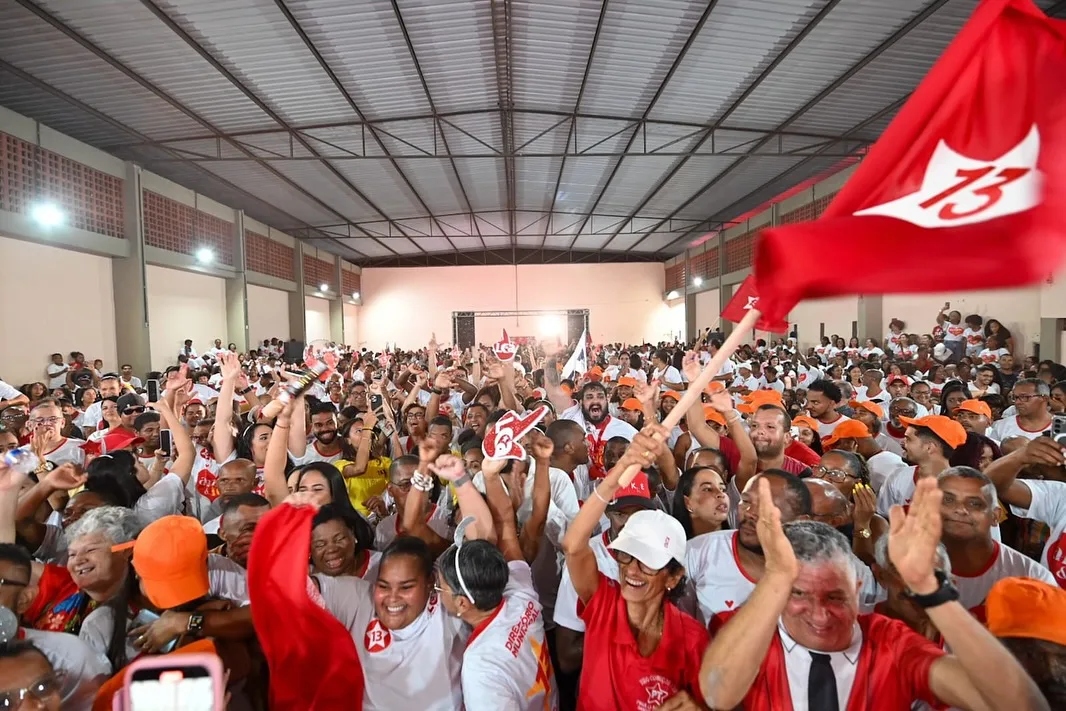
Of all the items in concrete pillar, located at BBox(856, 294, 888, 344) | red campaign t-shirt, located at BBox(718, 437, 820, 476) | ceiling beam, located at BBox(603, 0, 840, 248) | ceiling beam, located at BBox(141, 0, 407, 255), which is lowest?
red campaign t-shirt, located at BBox(718, 437, 820, 476)

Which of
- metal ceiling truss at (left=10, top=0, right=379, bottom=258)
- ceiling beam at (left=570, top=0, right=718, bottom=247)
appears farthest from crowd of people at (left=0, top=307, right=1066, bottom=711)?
metal ceiling truss at (left=10, top=0, right=379, bottom=258)

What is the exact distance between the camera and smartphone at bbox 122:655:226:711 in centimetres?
94

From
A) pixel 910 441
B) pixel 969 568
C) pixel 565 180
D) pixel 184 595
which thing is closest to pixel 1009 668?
pixel 969 568

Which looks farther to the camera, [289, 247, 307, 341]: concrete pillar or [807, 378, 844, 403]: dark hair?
[289, 247, 307, 341]: concrete pillar

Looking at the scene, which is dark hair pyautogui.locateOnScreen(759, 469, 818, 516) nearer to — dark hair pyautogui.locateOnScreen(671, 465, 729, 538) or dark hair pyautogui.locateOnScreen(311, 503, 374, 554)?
dark hair pyautogui.locateOnScreen(671, 465, 729, 538)

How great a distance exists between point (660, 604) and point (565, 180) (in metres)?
14.4

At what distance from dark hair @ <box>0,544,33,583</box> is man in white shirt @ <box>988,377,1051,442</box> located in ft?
19.3

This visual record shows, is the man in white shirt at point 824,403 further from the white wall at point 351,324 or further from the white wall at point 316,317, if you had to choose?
the white wall at point 351,324

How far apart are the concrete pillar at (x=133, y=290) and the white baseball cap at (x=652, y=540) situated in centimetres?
1281

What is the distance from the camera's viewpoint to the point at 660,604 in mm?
2098

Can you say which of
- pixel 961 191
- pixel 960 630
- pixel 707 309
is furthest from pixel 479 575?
pixel 707 309

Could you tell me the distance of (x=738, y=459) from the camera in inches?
155

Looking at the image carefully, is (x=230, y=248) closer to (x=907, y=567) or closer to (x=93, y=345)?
(x=93, y=345)

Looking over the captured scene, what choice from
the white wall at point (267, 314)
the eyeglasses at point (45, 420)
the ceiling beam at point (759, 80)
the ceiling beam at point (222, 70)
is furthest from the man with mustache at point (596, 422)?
the white wall at point (267, 314)
